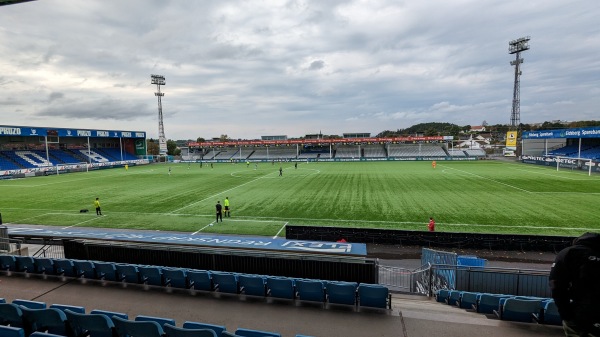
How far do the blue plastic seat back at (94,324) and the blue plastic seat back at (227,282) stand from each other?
8.45 feet

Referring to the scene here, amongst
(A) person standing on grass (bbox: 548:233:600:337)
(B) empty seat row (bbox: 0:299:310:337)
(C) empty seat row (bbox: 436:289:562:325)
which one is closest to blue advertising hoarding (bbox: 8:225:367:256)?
(C) empty seat row (bbox: 436:289:562:325)

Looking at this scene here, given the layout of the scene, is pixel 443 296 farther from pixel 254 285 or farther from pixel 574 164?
pixel 574 164

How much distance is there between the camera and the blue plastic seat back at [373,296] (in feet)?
21.0

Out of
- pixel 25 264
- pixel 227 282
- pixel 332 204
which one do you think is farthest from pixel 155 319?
pixel 332 204

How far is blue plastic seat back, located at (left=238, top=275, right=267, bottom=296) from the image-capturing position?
7.02m

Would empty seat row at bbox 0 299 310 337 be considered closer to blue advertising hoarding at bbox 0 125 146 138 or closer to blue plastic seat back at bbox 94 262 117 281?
blue plastic seat back at bbox 94 262 117 281

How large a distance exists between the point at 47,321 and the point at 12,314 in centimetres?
62

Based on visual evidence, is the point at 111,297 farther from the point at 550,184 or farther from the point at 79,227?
the point at 550,184

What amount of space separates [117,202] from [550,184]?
134 feet

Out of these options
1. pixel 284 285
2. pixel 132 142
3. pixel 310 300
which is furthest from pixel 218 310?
pixel 132 142

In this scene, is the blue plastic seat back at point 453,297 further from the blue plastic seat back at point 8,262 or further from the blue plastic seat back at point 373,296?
the blue plastic seat back at point 8,262

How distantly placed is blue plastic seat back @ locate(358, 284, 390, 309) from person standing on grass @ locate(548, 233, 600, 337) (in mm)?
3543

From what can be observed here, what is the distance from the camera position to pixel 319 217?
2092cm

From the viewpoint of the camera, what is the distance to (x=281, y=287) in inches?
272
